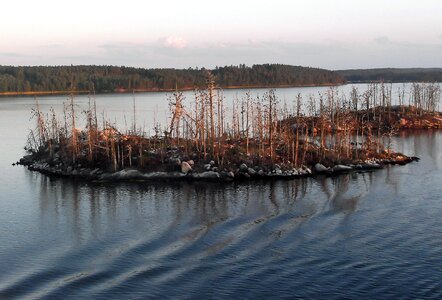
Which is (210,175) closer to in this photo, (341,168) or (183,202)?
(183,202)

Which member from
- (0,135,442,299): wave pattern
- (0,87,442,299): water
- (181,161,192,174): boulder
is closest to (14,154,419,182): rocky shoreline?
(181,161,192,174): boulder

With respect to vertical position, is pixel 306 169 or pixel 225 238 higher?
pixel 306 169

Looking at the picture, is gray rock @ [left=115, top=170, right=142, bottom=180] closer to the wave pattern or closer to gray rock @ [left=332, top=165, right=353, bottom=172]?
the wave pattern

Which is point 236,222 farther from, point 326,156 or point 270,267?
point 326,156

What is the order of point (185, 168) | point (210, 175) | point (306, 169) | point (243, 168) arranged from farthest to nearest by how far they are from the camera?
1. point (306, 169)
2. point (243, 168)
3. point (185, 168)
4. point (210, 175)

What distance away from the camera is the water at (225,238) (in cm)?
2905

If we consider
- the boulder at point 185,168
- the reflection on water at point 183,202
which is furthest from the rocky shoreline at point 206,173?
the reflection on water at point 183,202

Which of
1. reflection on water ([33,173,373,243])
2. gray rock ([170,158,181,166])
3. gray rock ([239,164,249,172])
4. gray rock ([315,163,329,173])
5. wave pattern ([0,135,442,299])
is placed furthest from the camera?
gray rock ([315,163,329,173])

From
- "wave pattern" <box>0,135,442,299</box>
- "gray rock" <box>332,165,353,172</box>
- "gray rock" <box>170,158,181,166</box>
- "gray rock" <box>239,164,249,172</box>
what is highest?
"gray rock" <box>170,158,181,166</box>

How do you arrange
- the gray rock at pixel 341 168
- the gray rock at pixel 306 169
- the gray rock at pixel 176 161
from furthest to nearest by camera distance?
the gray rock at pixel 341 168, the gray rock at pixel 306 169, the gray rock at pixel 176 161

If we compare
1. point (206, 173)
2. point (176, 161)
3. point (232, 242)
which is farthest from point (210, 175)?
point (232, 242)

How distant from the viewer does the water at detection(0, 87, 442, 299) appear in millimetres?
29047

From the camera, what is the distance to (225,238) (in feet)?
123

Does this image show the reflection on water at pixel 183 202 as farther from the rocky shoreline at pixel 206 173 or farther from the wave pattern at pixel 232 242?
the rocky shoreline at pixel 206 173
